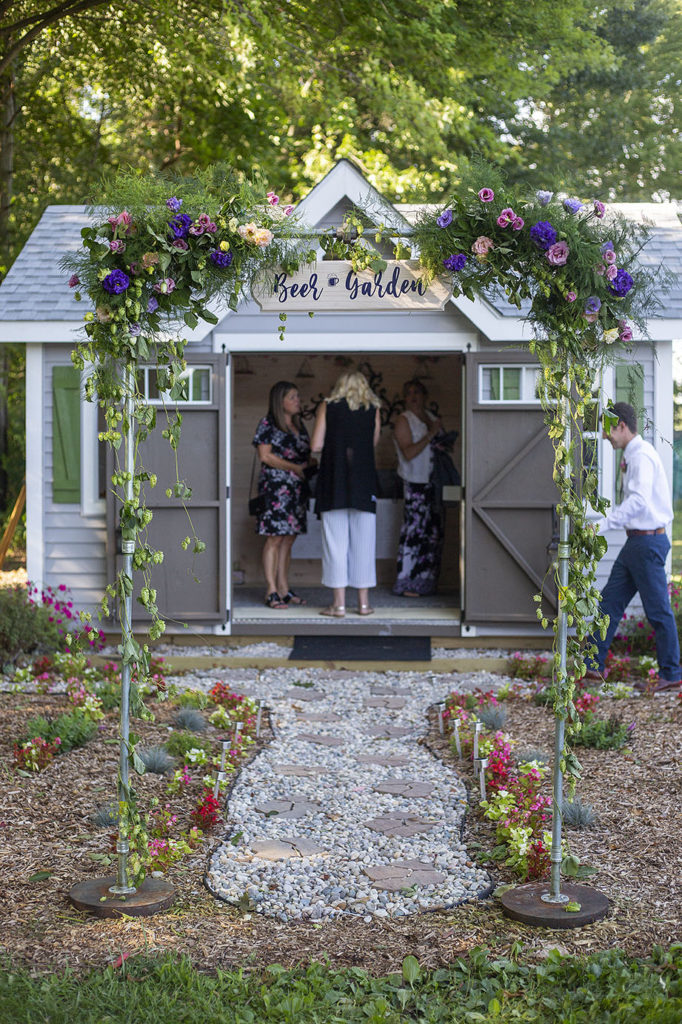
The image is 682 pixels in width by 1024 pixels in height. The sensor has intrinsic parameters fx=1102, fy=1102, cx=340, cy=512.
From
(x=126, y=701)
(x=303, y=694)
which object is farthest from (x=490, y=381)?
(x=126, y=701)

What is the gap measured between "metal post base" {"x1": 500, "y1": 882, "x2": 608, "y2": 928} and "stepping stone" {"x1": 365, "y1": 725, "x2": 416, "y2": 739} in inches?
90.9

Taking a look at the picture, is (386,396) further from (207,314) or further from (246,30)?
(207,314)

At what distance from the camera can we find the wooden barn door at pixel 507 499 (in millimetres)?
8398

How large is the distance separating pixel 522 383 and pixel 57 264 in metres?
3.84

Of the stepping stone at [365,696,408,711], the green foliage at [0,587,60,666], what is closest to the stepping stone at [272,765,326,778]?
the stepping stone at [365,696,408,711]

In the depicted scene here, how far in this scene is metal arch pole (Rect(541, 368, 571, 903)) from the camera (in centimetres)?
386

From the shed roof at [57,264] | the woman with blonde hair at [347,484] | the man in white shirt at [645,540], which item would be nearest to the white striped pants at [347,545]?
the woman with blonde hair at [347,484]

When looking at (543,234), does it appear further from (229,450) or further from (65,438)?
(65,438)

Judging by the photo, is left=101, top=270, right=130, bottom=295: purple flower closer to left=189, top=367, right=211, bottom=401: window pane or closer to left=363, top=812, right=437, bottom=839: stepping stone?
left=363, top=812, right=437, bottom=839: stepping stone

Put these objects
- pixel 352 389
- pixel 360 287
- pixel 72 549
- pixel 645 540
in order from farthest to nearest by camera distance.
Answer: pixel 72 549, pixel 352 389, pixel 645 540, pixel 360 287

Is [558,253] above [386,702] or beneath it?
above

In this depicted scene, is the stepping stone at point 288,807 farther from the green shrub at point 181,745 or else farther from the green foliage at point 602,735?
the green foliage at point 602,735

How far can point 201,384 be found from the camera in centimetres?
845

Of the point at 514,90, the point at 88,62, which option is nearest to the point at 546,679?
the point at 514,90
